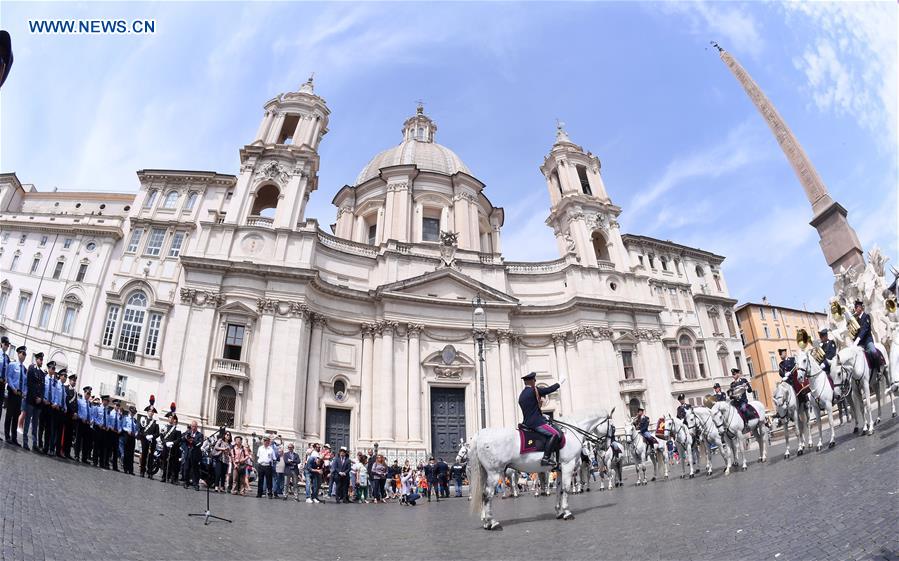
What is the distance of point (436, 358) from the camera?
30.2m

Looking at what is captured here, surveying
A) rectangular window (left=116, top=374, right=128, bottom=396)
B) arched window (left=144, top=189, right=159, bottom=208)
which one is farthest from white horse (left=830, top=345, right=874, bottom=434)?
arched window (left=144, top=189, right=159, bottom=208)

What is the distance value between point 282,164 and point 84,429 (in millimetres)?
22625

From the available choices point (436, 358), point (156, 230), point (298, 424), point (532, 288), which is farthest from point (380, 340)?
point (156, 230)

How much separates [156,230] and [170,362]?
39.2 ft

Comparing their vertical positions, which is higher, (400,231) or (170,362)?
(400,231)

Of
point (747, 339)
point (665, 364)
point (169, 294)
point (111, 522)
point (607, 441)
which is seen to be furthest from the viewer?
point (747, 339)

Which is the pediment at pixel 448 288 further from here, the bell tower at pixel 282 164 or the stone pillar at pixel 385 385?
the bell tower at pixel 282 164

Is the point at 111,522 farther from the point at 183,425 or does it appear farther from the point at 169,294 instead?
the point at 169,294

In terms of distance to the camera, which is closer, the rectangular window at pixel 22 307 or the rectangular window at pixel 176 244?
the rectangular window at pixel 22 307

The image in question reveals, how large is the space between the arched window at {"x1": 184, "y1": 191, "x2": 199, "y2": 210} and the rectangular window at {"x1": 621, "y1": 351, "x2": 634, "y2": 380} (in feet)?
109

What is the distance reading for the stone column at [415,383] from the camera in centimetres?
2730

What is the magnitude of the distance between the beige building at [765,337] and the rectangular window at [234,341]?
147 ft

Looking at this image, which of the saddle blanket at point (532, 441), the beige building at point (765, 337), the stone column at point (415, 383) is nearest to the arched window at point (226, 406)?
the stone column at point (415, 383)

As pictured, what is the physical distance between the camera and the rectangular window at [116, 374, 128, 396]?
85.2ft
